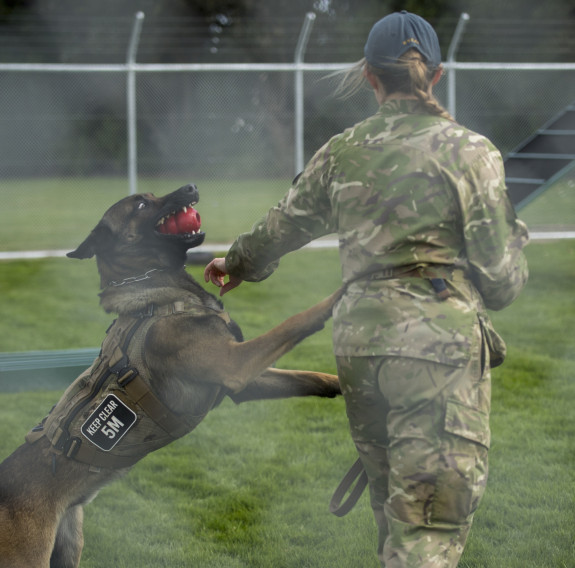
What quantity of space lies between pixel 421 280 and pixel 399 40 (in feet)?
2.22

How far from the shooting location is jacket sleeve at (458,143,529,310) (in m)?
2.10

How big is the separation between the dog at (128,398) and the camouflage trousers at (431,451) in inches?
17.4

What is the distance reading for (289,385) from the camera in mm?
3102

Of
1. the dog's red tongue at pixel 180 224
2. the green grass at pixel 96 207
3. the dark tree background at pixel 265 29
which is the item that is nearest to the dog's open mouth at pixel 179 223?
the dog's red tongue at pixel 180 224

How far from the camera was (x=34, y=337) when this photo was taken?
6906mm

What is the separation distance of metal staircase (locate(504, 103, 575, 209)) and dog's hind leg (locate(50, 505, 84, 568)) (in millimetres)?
6676

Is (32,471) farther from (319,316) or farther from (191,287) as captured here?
(319,316)

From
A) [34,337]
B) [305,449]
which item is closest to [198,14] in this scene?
[34,337]

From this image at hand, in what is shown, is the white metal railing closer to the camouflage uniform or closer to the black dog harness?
the black dog harness

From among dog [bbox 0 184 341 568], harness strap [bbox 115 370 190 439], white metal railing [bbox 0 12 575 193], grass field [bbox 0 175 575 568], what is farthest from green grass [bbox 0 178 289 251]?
harness strap [bbox 115 370 190 439]

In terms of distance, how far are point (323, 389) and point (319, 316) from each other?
57cm

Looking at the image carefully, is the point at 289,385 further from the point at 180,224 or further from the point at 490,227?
the point at 490,227

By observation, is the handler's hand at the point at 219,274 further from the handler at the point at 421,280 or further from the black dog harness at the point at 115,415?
the handler at the point at 421,280

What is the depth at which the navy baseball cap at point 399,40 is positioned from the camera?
7.11 feet
